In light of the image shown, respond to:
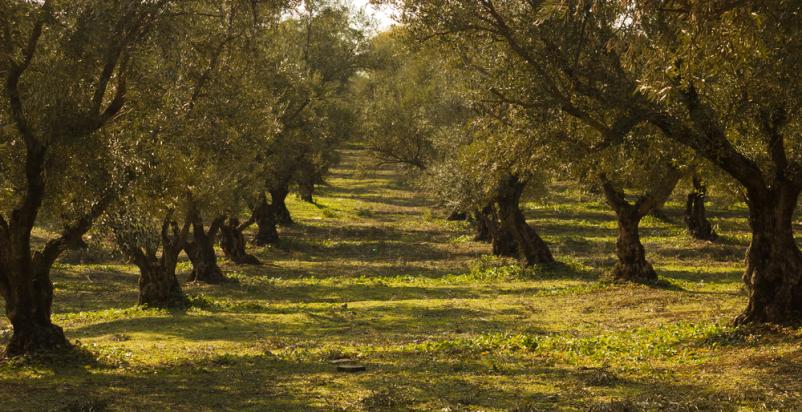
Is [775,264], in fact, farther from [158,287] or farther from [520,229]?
[520,229]

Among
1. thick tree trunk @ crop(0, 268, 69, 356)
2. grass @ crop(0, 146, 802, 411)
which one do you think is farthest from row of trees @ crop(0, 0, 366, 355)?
grass @ crop(0, 146, 802, 411)

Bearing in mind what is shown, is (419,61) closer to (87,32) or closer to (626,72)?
(626,72)

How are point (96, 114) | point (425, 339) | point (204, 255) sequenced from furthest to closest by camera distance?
point (204, 255)
point (425, 339)
point (96, 114)

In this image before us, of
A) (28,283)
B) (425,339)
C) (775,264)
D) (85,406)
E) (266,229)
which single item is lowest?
(425,339)

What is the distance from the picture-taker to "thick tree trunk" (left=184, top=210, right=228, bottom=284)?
41.3 meters

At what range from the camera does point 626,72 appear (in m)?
21.6

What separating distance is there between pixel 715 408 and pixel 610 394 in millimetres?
2104

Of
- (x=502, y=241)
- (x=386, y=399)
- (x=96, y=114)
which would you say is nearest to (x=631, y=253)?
(x=502, y=241)

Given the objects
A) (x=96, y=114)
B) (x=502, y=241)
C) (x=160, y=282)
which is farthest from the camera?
(x=502, y=241)

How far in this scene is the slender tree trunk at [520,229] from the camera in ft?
146

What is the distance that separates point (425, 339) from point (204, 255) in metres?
19.7

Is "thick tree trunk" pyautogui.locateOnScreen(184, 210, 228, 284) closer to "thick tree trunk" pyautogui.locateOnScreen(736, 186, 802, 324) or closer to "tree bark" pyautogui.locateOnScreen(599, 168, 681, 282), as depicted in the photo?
"tree bark" pyautogui.locateOnScreen(599, 168, 681, 282)

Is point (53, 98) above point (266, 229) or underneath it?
above

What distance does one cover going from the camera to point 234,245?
49.5 m
